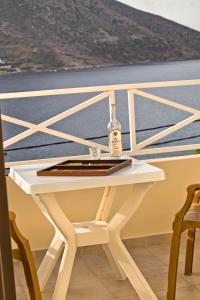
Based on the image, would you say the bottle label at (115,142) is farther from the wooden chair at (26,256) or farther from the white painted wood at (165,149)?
the wooden chair at (26,256)

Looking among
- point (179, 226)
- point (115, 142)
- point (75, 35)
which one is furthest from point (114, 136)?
point (75, 35)

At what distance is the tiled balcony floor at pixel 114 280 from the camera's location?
3.15 metres

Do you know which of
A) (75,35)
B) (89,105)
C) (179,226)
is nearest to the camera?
→ (179,226)

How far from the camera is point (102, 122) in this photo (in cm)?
2233

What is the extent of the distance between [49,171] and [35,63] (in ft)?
54.5

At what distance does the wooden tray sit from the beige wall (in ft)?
1.96

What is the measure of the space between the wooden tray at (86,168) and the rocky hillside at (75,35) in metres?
12.9

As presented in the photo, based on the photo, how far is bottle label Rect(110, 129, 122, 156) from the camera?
10.9 feet

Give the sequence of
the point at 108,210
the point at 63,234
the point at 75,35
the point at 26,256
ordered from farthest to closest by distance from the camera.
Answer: the point at 75,35 < the point at 108,210 < the point at 63,234 < the point at 26,256

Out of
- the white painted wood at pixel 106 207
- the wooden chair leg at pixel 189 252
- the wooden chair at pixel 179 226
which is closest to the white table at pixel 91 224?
the wooden chair at pixel 179 226

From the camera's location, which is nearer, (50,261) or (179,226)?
(179,226)

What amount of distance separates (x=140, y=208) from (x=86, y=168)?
983 mm

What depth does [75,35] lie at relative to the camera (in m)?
20.1

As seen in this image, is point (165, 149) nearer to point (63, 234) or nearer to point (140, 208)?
point (140, 208)
